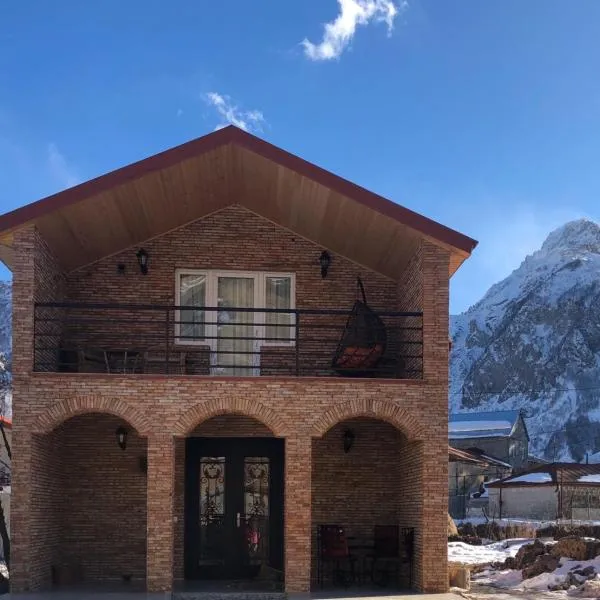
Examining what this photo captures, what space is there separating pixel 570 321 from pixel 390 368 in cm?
11896

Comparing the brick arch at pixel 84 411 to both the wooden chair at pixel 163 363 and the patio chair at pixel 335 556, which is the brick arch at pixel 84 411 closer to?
the wooden chair at pixel 163 363

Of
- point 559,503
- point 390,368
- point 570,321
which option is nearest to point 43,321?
point 390,368

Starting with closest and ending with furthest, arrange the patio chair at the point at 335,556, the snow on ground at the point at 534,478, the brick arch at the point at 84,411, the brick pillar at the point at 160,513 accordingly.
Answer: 1. the brick pillar at the point at 160,513
2. the brick arch at the point at 84,411
3. the patio chair at the point at 335,556
4. the snow on ground at the point at 534,478

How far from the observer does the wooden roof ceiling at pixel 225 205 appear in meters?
13.6

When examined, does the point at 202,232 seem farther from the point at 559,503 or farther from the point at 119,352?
the point at 559,503

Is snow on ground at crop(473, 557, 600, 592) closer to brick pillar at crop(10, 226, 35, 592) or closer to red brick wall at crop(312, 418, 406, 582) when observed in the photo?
red brick wall at crop(312, 418, 406, 582)

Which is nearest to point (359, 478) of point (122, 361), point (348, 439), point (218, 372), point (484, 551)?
point (348, 439)

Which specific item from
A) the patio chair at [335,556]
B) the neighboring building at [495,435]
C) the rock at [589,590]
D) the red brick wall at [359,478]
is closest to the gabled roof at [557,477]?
the neighboring building at [495,435]

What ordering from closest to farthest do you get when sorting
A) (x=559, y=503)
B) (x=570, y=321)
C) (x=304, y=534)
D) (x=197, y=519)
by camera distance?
(x=304, y=534), (x=197, y=519), (x=559, y=503), (x=570, y=321)

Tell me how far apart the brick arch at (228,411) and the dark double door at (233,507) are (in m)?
2.24

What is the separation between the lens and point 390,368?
A: 14.6 meters

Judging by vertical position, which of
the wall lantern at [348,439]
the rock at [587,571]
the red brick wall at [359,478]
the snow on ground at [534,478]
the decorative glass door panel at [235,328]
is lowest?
the rock at [587,571]

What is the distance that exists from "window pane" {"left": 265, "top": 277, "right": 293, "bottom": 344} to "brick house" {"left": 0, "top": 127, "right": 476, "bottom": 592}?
0.08ft

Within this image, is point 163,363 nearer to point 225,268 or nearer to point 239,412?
point 225,268
